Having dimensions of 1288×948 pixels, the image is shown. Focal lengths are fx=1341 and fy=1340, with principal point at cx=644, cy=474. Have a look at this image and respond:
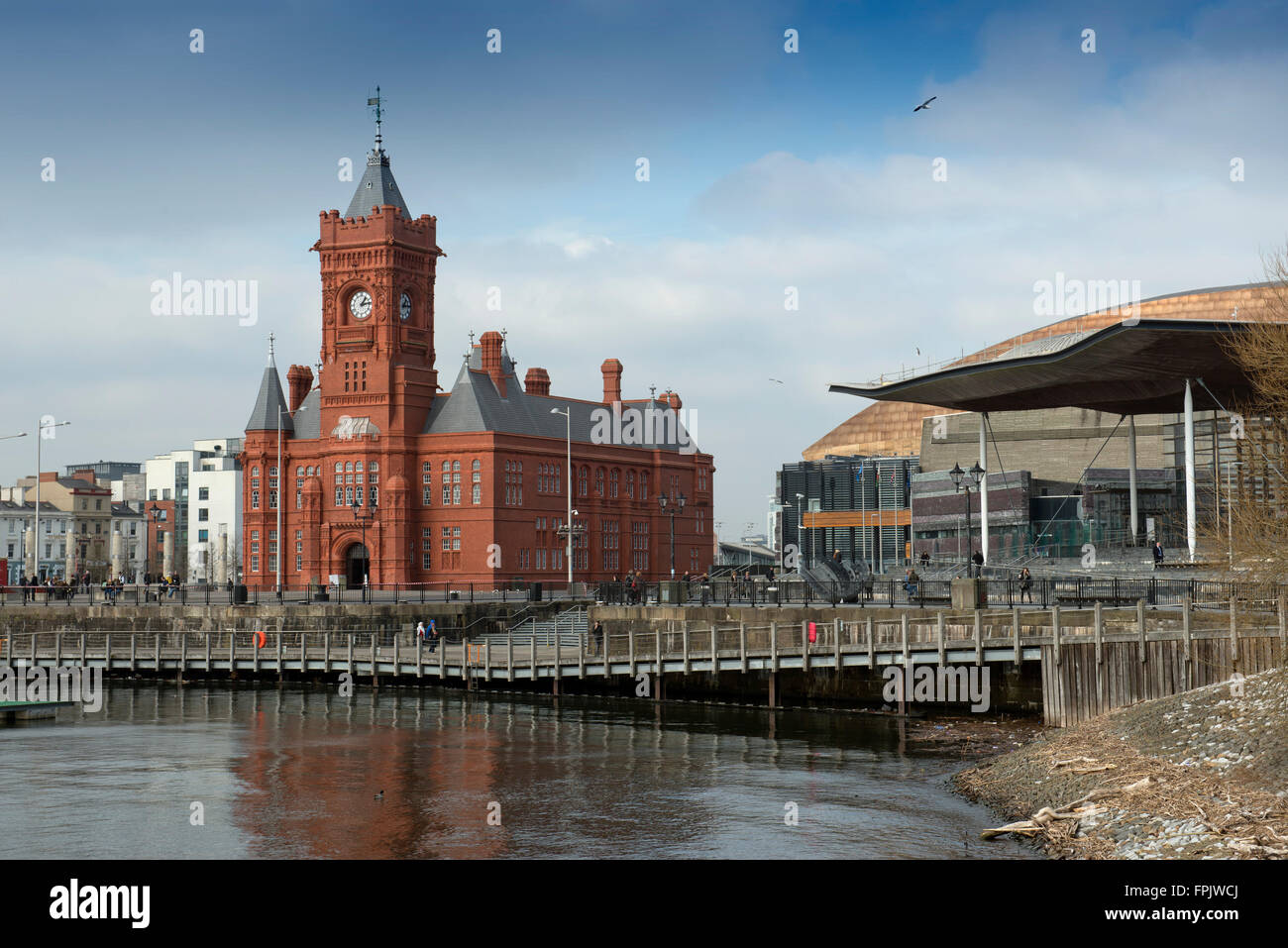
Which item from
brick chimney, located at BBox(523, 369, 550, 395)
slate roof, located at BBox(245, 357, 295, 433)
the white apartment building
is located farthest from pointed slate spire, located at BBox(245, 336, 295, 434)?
the white apartment building

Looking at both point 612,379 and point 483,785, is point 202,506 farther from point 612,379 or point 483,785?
point 483,785

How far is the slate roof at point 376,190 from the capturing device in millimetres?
79625

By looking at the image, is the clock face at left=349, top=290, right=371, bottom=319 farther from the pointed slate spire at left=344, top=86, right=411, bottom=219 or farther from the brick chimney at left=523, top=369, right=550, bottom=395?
the brick chimney at left=523, top=369, right=550, bottom=395

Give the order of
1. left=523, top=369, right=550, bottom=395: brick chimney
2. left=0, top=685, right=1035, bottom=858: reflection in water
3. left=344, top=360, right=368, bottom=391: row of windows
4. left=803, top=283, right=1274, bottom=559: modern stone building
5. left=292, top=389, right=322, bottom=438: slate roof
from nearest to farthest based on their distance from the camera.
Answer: left=0, top=685, right=1035, bottom=858: reflection in water
left=803, top=283, right=1274, bottom=559: modern stone building
left=344, top=360, right=368, bottom=391: row of windows
left=292, top=389, right=322, bottom=438: slate roof
left=523, top=369, right=550, bottom=395: brick chimney

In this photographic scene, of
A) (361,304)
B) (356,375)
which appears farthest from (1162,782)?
(361,304)

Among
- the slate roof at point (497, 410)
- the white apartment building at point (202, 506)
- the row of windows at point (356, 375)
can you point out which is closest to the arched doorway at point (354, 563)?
the slate roof at point (497, 410)

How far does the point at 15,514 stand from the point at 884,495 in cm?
8858

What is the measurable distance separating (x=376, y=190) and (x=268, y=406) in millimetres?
15563

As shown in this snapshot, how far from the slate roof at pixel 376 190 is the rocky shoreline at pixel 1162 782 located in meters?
59.1

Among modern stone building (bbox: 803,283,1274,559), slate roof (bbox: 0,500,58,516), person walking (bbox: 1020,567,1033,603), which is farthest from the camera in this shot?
slate roof (bbox: 0,500,58,516)

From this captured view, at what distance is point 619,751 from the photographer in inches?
1384

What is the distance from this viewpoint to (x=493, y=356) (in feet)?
281

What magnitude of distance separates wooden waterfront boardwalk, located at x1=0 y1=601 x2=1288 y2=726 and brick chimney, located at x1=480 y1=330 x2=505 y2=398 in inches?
1087

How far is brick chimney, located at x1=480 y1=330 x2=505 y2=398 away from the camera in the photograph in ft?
278
